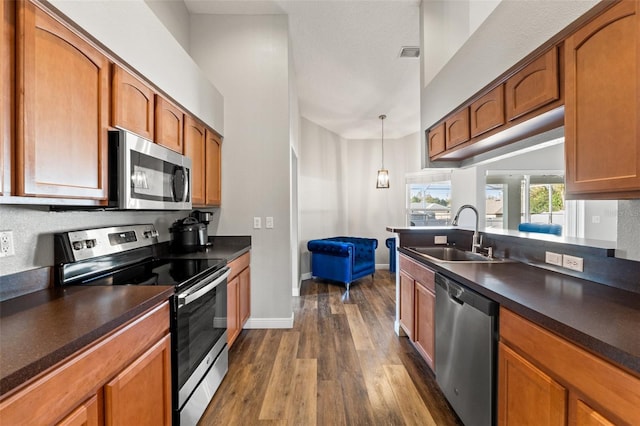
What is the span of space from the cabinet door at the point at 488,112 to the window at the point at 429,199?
380 centimetres

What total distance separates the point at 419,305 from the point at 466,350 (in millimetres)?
760

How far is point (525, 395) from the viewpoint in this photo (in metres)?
1.17

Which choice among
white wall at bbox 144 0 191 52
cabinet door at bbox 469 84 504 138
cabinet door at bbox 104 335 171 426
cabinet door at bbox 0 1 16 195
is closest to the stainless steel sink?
cabinet door at bbox 469 84 504 138

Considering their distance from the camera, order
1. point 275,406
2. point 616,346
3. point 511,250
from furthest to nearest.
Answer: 1. point 511,250
2. point 275,406
3. point 616,346

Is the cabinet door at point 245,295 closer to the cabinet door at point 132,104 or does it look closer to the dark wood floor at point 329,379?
the dark wood floor at point 329,379

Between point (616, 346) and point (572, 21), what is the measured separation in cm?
130

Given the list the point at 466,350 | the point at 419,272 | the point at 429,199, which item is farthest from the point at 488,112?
the point at 429,199

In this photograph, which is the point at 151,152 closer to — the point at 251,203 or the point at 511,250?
the point at 251,203

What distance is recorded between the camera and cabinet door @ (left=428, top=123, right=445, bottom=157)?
8.46ft

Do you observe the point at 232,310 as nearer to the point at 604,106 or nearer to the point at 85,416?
the point at 85,416

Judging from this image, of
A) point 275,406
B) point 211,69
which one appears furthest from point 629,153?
point 211,69

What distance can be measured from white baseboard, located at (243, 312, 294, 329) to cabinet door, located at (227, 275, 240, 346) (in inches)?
19.7

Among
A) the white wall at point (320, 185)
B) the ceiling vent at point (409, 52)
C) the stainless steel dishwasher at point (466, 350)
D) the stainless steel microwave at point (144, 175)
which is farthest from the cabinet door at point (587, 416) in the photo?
the white wall at point (320, 185)

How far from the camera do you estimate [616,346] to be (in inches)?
32.0
